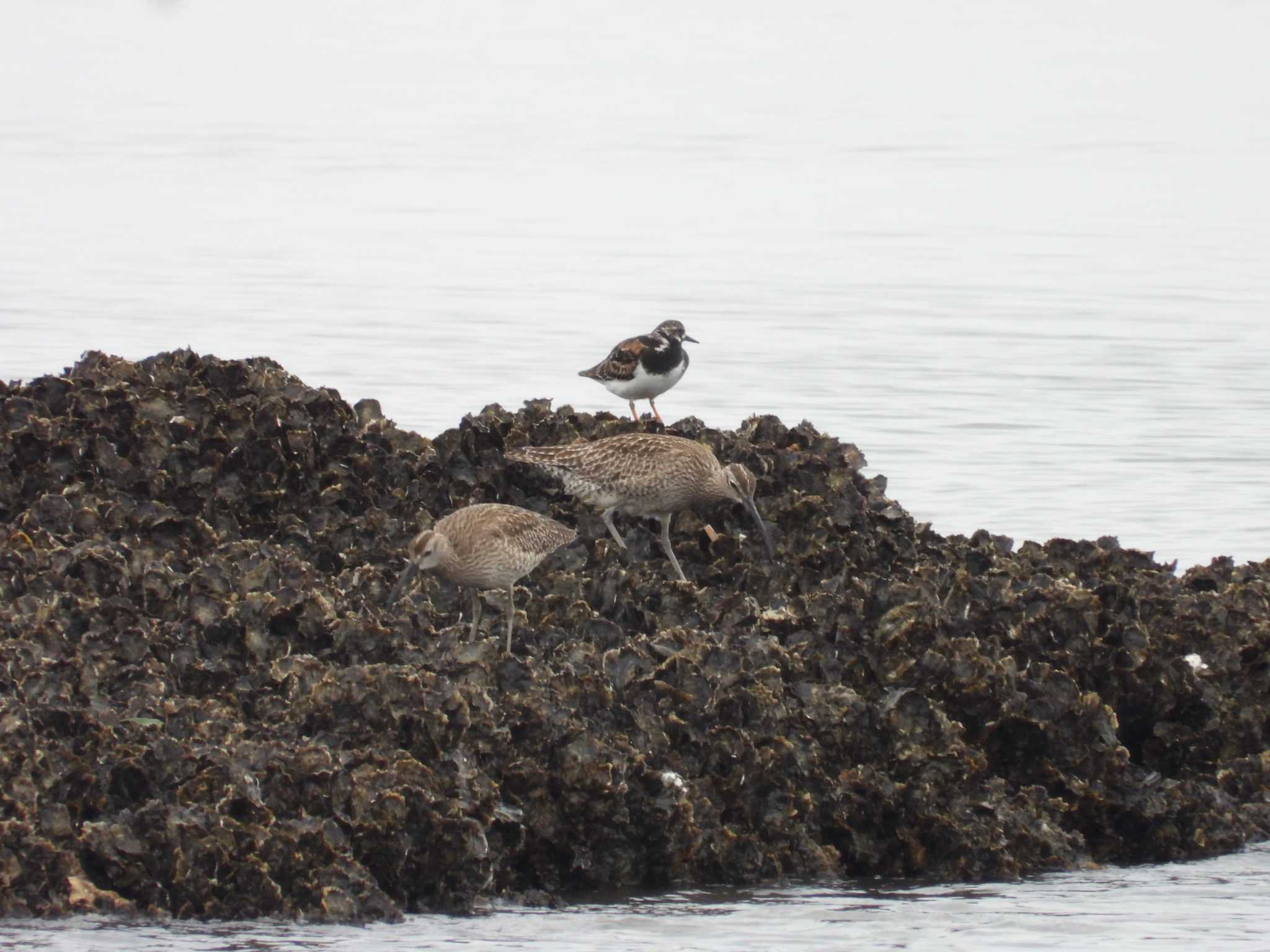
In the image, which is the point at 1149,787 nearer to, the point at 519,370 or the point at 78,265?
the point at 519,370

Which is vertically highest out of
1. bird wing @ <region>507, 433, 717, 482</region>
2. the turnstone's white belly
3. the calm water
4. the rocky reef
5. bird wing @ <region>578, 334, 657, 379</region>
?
the calm water

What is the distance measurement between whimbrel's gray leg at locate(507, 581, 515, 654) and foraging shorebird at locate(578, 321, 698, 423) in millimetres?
5102

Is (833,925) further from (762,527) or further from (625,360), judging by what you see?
(625,360)

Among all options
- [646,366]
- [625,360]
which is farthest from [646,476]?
[625,360]

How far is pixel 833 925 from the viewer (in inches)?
317

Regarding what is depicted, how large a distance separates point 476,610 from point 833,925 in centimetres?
251

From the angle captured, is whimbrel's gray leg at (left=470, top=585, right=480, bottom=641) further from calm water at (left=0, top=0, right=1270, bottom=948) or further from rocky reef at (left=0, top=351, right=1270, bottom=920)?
calm water at (left=0, top=0, right=1270, bottom=948)

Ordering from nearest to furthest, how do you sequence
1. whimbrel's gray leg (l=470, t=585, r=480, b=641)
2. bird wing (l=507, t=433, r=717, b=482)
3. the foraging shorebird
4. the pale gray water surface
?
the pale gray water surface
whimbrel's gray leg (l=470, t=585, r=480, b=641)
bird wing (l=507, t=433, r=717, b=482)
the foraging shorebird

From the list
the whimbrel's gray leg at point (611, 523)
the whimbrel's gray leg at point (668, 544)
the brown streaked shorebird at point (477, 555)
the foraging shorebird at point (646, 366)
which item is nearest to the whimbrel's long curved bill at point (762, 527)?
the whimbrel's gray leg at point (668, 544)

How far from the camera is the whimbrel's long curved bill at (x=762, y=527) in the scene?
425 inches

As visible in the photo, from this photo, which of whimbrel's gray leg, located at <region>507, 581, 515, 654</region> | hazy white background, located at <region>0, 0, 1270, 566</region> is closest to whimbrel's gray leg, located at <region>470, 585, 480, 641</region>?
whimbrel's gray leg, located at <region>507, 581, 515, 654</region>

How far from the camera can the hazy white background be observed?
19969 millimetres

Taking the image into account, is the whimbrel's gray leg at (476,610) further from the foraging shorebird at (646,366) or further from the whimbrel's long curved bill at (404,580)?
the foraging shorebird at (646,366)

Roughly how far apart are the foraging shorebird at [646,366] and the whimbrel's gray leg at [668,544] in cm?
343
